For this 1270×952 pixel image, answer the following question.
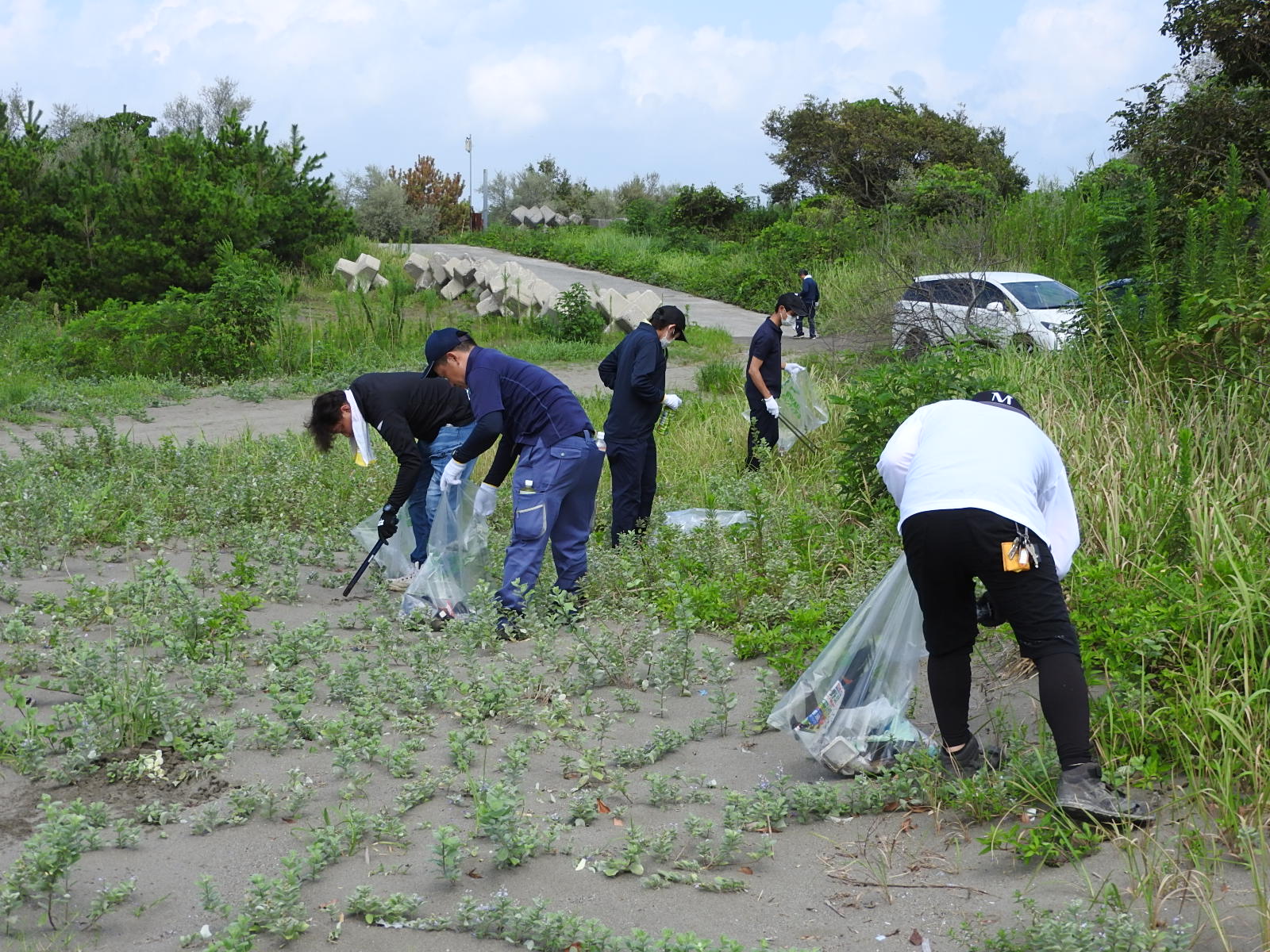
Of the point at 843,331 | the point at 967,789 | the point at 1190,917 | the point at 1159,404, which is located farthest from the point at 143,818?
the point at 843,331

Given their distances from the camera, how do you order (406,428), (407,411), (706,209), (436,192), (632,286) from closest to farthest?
(406,428) < (407,411) < (632,286) < (706,209) < (436,192)

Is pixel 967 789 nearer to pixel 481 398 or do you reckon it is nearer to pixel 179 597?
pixel 481 398

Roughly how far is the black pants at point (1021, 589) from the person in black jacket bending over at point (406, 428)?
3.37 m

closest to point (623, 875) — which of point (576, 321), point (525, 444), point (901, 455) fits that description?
point (901, 455)

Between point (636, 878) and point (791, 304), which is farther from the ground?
point (791, 304)

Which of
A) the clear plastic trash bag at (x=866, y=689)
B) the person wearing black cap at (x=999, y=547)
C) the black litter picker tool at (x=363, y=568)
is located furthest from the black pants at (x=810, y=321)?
the person wearing black cap at (x=999, y=547)

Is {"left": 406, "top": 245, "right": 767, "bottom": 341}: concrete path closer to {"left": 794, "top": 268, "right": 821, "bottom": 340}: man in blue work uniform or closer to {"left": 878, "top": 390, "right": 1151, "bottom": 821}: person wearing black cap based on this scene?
{"left": 794, "top": 268, "right": 821, "bottom": 340}: man in blue work uniform

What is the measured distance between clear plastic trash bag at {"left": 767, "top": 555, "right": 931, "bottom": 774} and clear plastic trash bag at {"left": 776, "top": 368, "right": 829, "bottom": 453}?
508cm

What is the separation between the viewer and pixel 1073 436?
5723 mm

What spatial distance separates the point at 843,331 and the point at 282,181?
14.4 meters

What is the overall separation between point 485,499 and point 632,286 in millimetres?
22620

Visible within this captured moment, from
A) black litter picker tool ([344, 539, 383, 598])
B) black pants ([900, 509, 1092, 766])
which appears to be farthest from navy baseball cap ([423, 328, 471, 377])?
black pants ([900, 509, 1092, 766])

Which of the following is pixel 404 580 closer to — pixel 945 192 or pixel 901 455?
pixel 901 455

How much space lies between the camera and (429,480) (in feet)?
22.4
